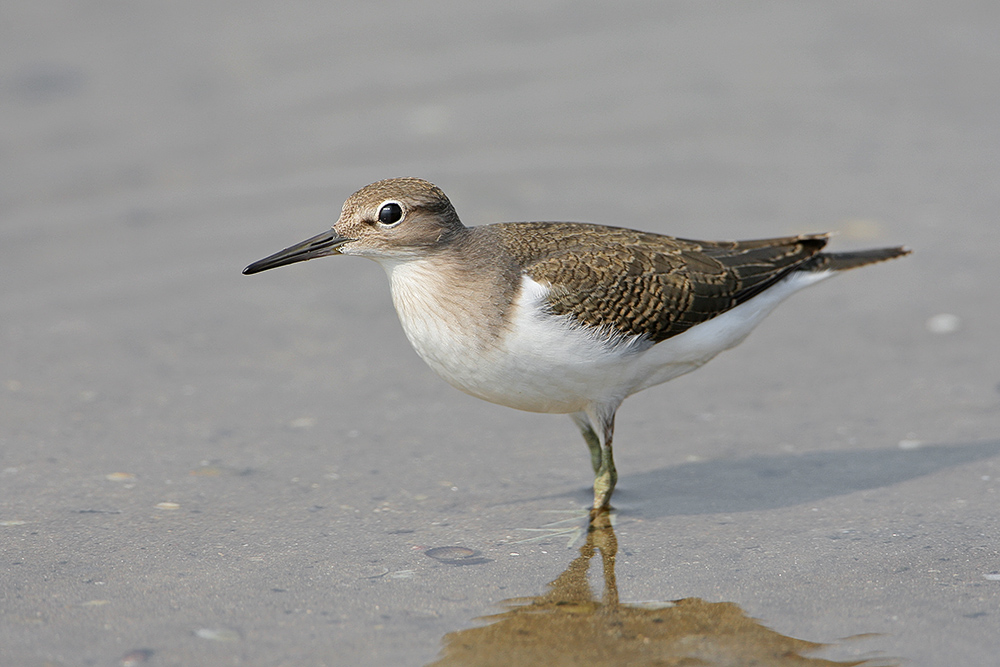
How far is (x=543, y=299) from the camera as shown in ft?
21.1

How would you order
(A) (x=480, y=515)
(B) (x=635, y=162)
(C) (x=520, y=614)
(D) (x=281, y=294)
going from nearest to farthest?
(C) (x=520, y=614) < (A) (x=480, y=515) < (D) (x=281, y=294) < (B) (x=635, y=162)

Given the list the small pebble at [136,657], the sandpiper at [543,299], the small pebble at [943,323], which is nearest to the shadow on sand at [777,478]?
the sandpiper at [543,299]

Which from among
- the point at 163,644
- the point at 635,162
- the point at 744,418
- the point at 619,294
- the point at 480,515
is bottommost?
the point at 163,644

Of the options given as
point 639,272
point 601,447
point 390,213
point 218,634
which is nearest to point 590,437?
point 601,447

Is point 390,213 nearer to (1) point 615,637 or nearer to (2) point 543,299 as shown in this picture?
(2) point 543,299

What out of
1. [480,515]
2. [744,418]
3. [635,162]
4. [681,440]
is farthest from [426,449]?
[635,162]

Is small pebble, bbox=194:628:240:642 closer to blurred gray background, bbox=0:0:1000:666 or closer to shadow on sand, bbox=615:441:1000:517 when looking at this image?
blurred gray background, bbox=0:0:1000:666

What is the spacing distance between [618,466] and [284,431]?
2274mm

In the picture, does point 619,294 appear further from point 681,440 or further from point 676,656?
point 676,656

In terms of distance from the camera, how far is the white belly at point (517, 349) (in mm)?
6316

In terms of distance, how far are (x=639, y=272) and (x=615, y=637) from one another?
7.26 ft

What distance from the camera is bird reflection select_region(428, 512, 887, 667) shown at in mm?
5465

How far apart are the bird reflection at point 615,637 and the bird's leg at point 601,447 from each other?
98cm

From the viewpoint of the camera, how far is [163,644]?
554 centimetres
